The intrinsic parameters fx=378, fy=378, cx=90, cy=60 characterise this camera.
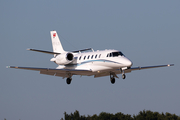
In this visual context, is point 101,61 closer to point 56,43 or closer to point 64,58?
point 64,58

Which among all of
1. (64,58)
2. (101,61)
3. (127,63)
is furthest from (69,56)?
(127,63)

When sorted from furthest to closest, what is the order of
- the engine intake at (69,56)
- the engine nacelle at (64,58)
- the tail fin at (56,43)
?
the tail fin at (56,43), the engine intake at (69,56), the engine nacelle at (64,58)

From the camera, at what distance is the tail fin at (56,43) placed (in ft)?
147

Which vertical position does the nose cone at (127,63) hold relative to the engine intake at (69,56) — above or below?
below

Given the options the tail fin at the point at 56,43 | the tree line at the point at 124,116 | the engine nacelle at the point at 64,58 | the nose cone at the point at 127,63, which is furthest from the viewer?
the tree line at the point at 124,116

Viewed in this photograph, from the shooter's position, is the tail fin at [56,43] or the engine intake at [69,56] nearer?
the engine intake at [69,56]

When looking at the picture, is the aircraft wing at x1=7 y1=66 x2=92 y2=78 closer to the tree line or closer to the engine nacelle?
the engine nacelle

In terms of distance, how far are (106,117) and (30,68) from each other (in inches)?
1972

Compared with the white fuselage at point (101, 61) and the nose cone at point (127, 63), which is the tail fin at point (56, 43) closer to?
the white fuselage at point (101, 61)

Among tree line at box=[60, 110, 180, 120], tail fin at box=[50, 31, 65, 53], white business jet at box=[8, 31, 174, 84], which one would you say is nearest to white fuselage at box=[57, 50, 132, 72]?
white business jet at box=[8, 31, 174, 84]

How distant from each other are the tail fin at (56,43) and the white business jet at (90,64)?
6.15ft

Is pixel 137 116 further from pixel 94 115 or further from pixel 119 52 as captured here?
pixel 119 52

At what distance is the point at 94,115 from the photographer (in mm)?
81812

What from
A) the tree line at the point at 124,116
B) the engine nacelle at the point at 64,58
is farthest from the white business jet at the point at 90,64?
the tree line at the point at 124,116
